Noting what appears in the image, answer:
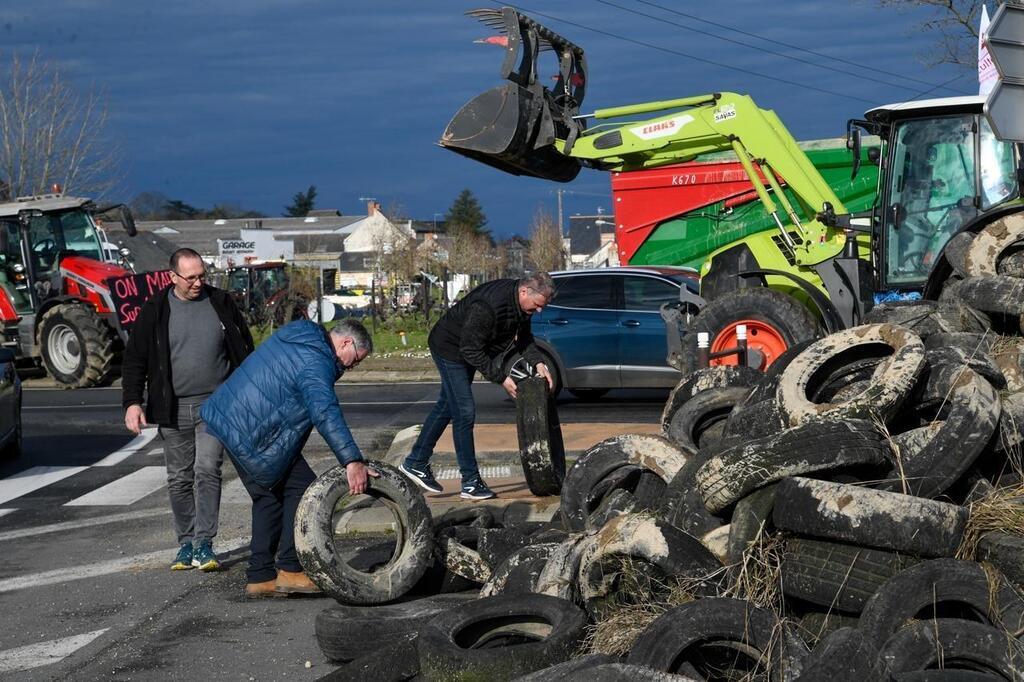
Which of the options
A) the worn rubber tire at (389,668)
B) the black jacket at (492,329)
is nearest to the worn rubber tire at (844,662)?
the worn rubber tire at (389,668)

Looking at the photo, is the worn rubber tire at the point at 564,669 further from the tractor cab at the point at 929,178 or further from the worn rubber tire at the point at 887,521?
the tractor cab at the point at 929,178

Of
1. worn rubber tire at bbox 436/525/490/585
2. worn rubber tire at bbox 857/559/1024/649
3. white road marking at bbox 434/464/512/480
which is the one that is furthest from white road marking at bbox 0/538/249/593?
worn rubber tire at bbox 857/559/1024/649

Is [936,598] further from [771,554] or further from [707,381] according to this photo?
[707,381]

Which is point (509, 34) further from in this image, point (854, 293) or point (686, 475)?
point (686, 475)

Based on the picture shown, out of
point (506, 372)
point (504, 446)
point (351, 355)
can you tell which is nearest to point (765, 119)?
point (504, 446)

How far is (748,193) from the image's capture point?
18.8 meters

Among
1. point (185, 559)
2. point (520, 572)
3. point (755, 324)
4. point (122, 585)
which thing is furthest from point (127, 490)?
point (520, 572)

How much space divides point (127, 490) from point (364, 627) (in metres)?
6.18

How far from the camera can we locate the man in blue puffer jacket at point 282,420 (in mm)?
7000

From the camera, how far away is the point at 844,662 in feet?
14.0

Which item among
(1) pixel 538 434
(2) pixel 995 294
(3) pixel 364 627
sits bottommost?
(3) pixel 364 627

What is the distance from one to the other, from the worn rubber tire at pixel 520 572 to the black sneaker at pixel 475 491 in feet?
11.9

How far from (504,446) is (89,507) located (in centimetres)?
389

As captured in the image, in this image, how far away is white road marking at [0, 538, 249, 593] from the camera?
796 cm
